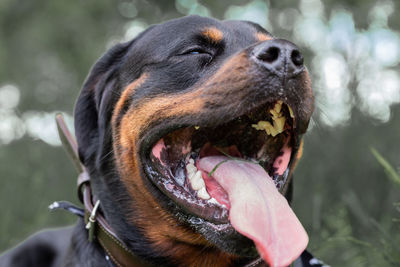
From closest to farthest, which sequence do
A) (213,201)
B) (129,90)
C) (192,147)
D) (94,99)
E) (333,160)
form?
(213,201) → (192,147) → (129,90) → (94,99) → (333,160)

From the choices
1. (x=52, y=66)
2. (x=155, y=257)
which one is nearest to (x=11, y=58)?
(x=52, y=66)

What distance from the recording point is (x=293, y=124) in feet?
8.16

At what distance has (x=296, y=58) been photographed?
88.9 inches

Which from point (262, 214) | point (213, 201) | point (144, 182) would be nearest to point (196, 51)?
point (144, 182)

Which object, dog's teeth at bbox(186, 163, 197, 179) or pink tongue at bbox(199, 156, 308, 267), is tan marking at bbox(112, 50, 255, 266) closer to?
dog's teeth at bbox(186, 163, 197, 179)

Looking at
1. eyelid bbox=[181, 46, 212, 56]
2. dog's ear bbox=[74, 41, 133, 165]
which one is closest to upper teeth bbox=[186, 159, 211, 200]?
eyelid bbox=[181, 46, 212, 56]

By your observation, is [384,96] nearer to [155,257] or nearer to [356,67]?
[356,67]

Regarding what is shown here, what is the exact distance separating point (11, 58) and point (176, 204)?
537 inches

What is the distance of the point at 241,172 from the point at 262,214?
1.06 feet

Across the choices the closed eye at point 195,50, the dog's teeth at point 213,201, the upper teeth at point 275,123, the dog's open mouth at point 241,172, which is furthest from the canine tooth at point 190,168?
the closed eye at point 195,50

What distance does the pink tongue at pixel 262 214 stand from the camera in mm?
2043

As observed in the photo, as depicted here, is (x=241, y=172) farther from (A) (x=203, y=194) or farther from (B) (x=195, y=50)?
(B) (x=195, y=50)

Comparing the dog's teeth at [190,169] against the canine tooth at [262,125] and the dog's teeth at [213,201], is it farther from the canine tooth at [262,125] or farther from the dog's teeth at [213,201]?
the canine tooth at [262,125]

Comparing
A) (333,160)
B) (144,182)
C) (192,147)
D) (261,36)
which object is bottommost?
(333,160)
